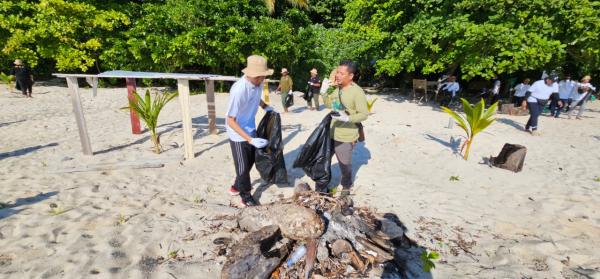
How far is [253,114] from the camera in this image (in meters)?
3.29

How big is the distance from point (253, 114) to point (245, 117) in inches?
5.3

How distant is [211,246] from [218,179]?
1796mm

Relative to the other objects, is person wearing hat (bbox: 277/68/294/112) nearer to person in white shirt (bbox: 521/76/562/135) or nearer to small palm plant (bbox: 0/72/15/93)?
person in white shirt (bbox: 521/76/562/135)

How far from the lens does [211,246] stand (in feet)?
8.64

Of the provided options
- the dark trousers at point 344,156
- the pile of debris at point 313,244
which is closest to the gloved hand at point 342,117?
the dark trousers at point 344,156

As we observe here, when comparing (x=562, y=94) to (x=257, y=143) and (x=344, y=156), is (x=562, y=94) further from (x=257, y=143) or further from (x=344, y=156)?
(x=257, y=143)

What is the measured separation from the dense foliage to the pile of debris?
8.05 metres

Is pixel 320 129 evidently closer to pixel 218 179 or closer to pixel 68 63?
pixel 218 179

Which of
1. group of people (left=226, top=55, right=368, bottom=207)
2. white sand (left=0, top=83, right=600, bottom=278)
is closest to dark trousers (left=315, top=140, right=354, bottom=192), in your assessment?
group of people (left=226, top=55, right=368, bottom=207)

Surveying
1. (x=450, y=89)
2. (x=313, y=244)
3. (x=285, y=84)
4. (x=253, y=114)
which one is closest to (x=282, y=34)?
(x=285, y=84)

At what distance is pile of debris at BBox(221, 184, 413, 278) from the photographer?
228 cm

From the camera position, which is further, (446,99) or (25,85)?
(446,99)

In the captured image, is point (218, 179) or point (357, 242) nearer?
point (357, 242)

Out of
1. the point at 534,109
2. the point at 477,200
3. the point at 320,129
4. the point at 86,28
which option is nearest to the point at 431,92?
the point at 534,109
